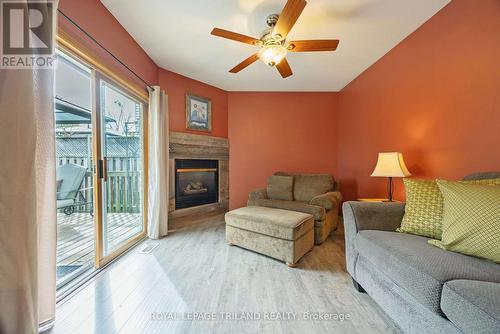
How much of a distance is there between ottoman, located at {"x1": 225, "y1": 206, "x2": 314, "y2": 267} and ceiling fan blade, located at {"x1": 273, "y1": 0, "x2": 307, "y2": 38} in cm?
175

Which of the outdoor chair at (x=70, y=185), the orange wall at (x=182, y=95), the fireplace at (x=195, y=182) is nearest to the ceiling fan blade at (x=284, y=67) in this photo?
the orange wall at (x=182, y=95)

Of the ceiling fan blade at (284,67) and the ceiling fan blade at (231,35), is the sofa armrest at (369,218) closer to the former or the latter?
the ceiling fan blade at (284,67)

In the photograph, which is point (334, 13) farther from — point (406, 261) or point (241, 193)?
point (241, 193)

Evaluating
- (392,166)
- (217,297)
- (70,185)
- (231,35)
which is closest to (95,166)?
(70,185)

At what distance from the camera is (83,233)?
2.48 metres

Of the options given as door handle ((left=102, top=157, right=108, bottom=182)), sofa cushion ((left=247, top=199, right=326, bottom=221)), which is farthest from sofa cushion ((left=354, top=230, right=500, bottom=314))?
door handle ((left=102, top=157, right=108, bottom=182))

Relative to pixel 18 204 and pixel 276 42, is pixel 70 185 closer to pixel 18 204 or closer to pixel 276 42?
pixel 18 204

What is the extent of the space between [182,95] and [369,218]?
3152 mm

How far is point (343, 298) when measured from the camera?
1.49 m

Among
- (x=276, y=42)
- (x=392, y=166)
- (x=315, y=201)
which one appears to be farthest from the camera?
(x=315, y=201)

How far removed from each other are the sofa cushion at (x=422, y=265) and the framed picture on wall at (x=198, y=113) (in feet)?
9.99

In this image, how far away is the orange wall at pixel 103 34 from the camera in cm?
146

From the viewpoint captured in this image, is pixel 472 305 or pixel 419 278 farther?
pixel 419 278

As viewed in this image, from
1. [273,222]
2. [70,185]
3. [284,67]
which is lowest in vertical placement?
[273,222]
